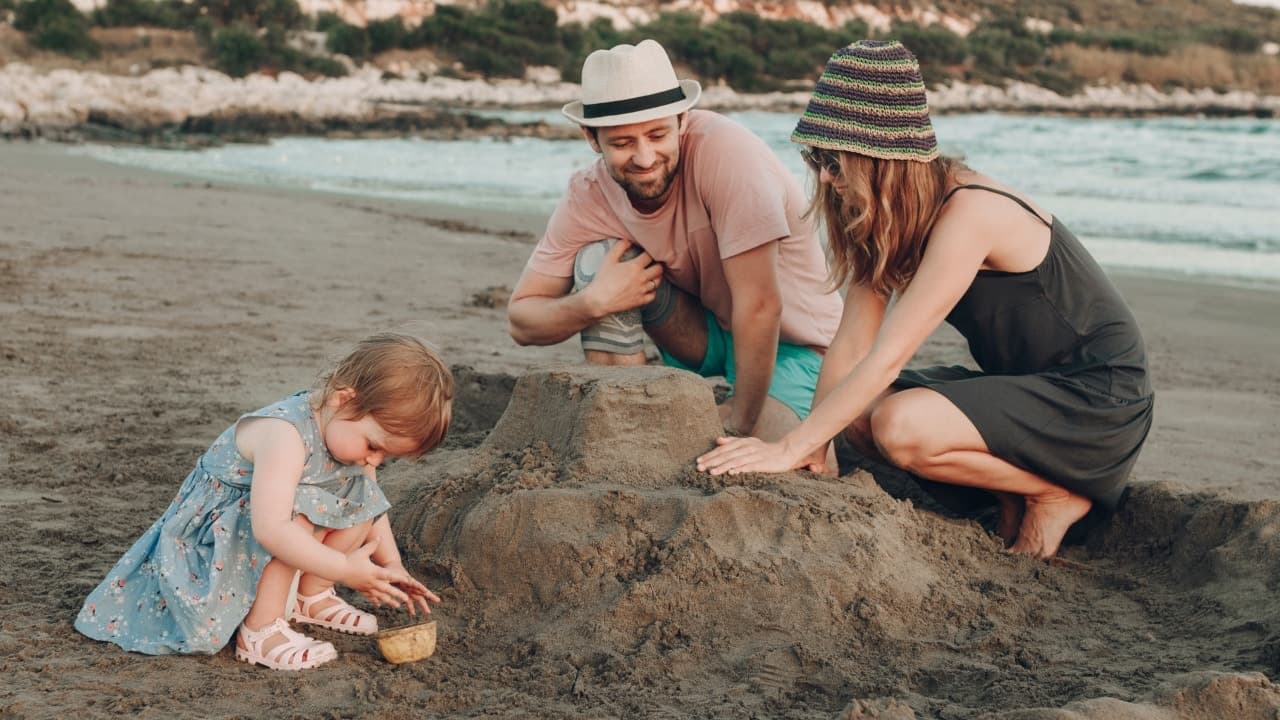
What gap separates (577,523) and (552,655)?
0.39 meters

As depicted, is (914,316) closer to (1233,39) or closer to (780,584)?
(780,584)

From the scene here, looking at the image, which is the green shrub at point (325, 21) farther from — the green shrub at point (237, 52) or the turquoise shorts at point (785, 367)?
the turquoise shorts at point (785, 367)

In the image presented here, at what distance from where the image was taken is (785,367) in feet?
13.0

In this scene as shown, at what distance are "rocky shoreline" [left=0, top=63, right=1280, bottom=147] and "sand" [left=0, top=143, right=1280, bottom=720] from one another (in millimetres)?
15026

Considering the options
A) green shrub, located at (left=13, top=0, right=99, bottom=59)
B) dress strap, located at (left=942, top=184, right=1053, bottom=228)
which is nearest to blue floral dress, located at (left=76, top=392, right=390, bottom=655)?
dress strap, located at (left=942, top=184, right=1053, bottom=228)

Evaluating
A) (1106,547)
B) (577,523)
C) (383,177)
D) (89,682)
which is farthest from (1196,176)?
(89,682)

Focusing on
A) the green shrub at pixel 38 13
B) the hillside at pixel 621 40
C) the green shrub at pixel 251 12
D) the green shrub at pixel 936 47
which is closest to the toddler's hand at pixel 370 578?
the hillside at pixel 621 40

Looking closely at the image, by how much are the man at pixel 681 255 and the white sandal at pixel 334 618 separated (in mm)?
1358

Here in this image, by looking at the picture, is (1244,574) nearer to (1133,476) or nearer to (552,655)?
(1133,476)

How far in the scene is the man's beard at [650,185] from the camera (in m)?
3.64

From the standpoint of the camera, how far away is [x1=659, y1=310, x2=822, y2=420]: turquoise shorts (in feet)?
12.8

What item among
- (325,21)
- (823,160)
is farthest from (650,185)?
(325,21)

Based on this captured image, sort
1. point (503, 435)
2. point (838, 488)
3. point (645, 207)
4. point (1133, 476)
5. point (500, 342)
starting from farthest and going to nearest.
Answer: point (500, 342) → point (1133, 476) → point (645, 207) → point (503, 435) → point (838, 488)

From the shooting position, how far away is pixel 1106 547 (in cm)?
342
